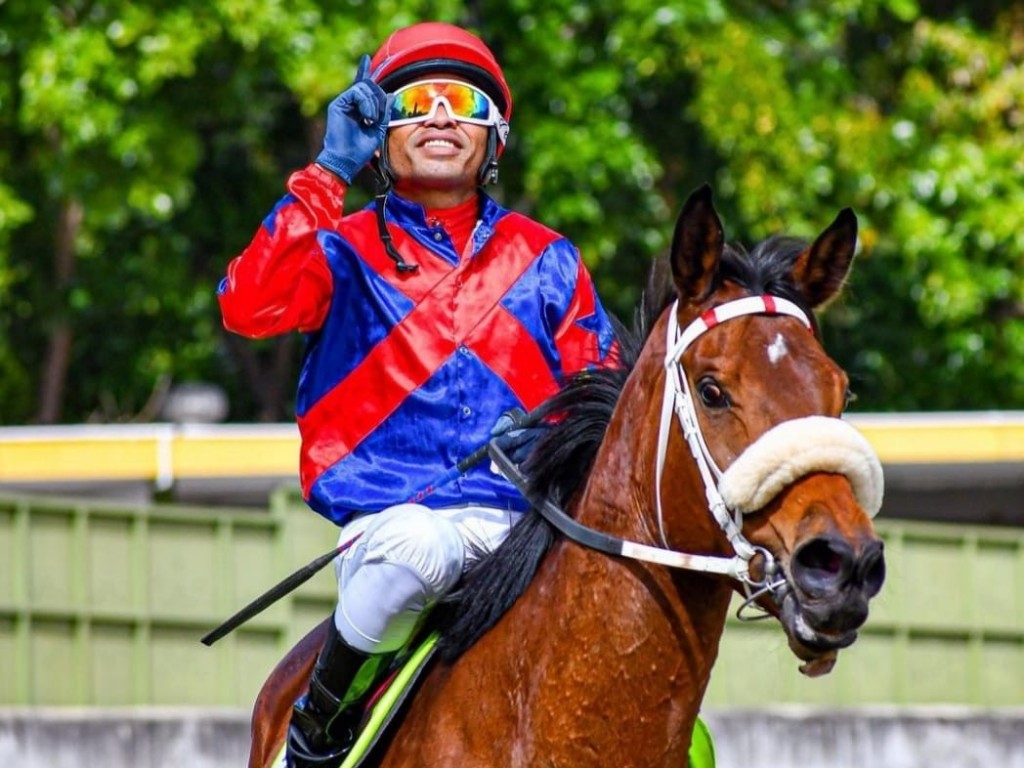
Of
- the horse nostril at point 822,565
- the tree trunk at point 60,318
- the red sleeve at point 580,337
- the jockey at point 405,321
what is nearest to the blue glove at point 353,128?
the jockey at point 405,321

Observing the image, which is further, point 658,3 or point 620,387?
point 658,3

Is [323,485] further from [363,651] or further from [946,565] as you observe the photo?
[946,565]

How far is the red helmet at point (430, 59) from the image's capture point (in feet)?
16.8

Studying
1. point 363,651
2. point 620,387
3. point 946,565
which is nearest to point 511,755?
point 363,651

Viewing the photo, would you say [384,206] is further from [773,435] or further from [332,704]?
[773,435]

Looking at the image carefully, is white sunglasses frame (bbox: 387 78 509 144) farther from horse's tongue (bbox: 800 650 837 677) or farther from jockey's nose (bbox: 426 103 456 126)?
horse's tongue (bbox: 800 650 837 677)

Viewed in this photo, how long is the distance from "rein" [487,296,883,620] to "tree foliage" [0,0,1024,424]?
1220 centimetres

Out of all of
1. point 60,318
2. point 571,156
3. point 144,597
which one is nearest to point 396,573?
point 144,597

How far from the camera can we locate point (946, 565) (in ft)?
45.5

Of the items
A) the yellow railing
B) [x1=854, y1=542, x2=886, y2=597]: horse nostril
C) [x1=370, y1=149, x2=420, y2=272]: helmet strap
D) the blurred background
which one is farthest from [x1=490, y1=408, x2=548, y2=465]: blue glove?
the yellow railing

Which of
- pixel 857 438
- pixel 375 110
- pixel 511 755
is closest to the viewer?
pixel 857 438

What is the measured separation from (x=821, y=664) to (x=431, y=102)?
1.66m

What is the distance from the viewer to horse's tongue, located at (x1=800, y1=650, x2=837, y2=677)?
13.3ft

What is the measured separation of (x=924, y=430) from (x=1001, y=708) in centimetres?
181
